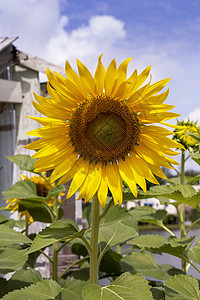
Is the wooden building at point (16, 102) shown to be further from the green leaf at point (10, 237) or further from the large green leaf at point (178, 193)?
the large green leaf at point (178, 193)

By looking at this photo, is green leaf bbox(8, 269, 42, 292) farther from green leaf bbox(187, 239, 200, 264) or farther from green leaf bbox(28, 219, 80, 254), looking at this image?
green leaf bbox(187, 239, 200, 264)

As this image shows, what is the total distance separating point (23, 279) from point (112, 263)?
268 mm

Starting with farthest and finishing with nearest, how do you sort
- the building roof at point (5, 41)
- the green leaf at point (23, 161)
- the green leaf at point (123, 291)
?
the building roof at point (5, 41) → the green leaf at point (23, 161) → the green leaf at point (123, 291)

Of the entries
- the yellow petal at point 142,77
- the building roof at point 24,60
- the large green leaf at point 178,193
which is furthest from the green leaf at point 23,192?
the building roof at point 24,60

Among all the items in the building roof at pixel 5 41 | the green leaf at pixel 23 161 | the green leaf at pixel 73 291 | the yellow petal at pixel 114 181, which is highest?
the building roof at pixel 5 41

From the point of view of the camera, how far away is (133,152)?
821mm

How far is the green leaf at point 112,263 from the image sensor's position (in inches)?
43.2

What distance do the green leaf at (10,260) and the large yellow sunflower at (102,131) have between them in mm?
258

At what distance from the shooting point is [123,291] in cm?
71

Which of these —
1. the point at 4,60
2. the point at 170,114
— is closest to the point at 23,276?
the point at 170,114

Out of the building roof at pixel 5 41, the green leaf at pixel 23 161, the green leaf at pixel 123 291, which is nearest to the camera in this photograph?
the green leaf at pixel 123 291

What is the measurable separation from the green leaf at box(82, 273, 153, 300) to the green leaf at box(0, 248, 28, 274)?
254 mm

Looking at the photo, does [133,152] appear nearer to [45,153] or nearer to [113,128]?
[113,128]

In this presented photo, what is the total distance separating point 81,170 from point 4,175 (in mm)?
1376
